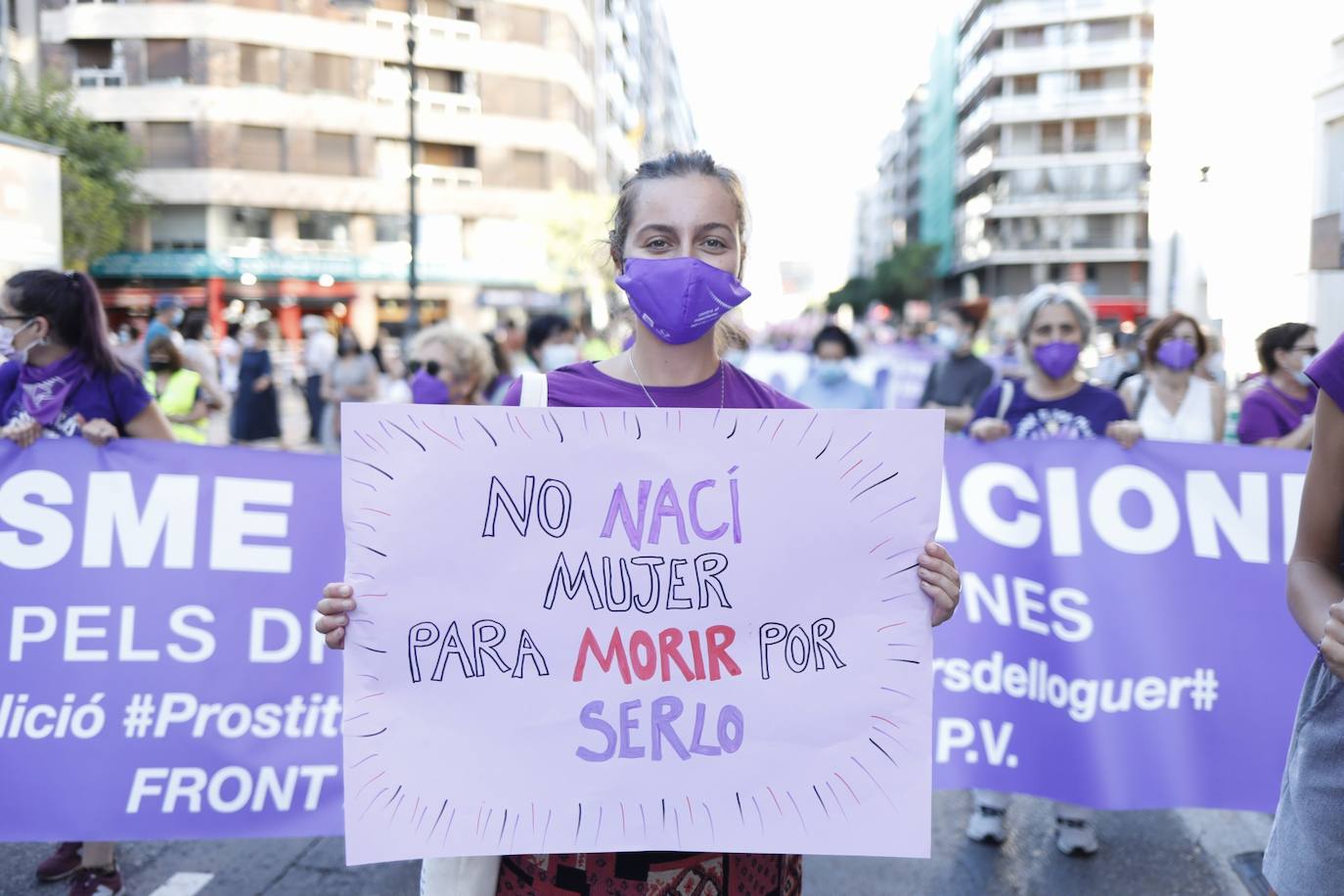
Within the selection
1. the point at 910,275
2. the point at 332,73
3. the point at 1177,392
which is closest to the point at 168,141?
the point at 332,73

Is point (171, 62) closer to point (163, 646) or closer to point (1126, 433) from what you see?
point (163, 646)

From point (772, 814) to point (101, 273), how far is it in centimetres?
3861

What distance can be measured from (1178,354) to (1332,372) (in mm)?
4215

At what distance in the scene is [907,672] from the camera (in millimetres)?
2012

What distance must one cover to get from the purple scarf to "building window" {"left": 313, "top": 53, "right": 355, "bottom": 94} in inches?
1500

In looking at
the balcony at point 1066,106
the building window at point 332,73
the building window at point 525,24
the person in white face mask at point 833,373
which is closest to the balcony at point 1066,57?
Answer: the balcony at point 1066,106

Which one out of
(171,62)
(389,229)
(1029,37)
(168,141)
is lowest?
(389,229)

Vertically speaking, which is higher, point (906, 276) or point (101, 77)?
point (101, 77)

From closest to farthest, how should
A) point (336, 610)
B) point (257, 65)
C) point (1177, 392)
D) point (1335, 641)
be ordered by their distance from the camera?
point (1335, 641), point (336, 610), point (1177, 392), point (257, 65)

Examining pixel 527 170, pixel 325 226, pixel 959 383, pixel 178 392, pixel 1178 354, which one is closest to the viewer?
pixel 1178 354

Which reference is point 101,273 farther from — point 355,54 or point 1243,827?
point 1243,827

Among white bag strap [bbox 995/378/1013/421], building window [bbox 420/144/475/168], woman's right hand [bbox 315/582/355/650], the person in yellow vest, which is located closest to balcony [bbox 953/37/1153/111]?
building window [bbox 420/144/475/168]

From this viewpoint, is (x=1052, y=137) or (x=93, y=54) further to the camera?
(x=1052, y=137)

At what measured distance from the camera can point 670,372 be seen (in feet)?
7.06
